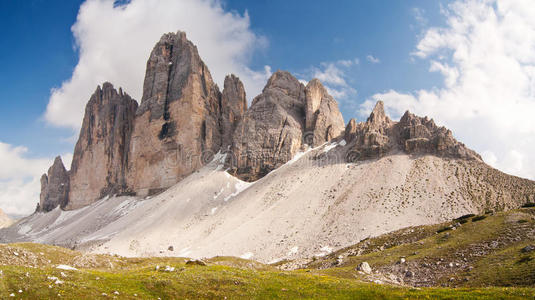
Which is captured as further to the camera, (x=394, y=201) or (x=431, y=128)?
(x=431, y=128)

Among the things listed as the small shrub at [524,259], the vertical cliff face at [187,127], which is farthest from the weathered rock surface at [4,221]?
the small shrub at [524,259]

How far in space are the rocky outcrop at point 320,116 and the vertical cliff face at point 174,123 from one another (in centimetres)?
3442

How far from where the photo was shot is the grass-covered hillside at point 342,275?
16.8 metres

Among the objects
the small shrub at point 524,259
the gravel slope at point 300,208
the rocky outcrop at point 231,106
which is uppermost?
the rocky outcrop at point 231,106

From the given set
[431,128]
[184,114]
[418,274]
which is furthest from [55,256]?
[184,114]

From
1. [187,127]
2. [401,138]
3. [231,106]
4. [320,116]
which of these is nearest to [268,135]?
[320,116]

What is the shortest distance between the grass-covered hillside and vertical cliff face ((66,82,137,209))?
104474 millimetres

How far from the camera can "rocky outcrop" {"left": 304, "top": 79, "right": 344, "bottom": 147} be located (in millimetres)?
101688

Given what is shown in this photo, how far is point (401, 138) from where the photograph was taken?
7838 centimetres

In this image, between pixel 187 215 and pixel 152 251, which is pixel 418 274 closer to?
pixel 152 251

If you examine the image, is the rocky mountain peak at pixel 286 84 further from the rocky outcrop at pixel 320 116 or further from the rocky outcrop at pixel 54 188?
the rocky outcrop at pixel 54 188

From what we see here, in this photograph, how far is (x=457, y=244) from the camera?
32.2 m

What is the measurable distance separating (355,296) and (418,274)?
546 inches

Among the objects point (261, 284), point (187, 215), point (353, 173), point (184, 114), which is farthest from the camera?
point (184, 114)
